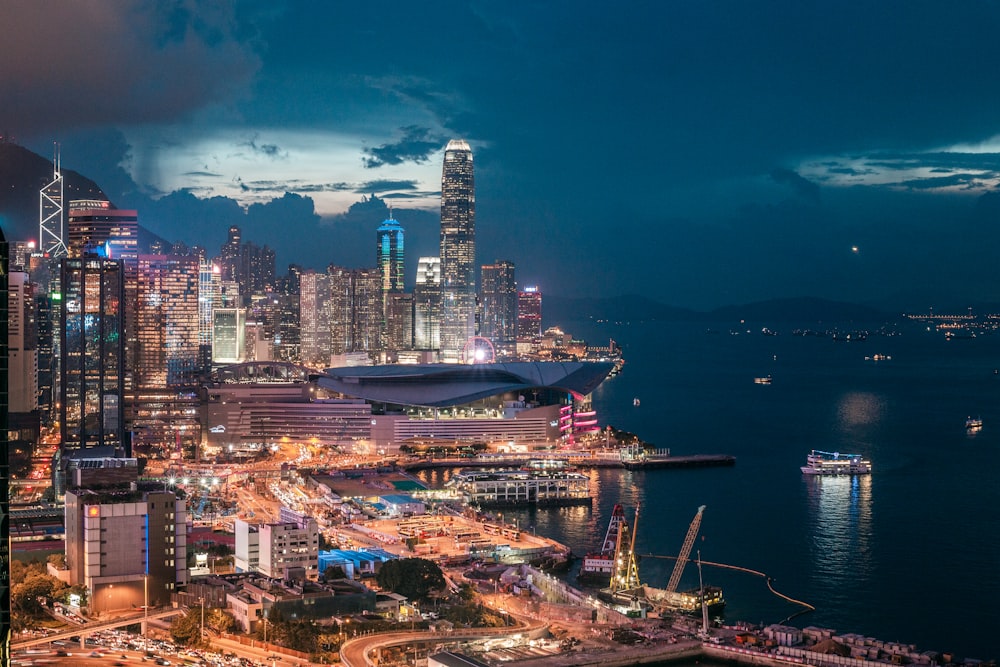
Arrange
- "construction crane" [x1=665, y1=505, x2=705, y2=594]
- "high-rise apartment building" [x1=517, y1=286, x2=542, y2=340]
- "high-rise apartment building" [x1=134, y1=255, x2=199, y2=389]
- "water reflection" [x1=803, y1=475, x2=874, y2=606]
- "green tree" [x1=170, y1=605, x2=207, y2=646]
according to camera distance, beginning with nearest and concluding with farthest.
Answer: "green tree" [x1=170, y1=605, x2=207, y2=646], "construction crane" [x1=665, y1=505, x2=705, y2=594], "water reflection" [x1=803, y1=475, x2=874, y2=606], "high-rise apartment building" [x1=134, y1=255, x2=199, y2=389], "high-rise apartment building" [x1=517, y1=286, x2=542, y2=340]

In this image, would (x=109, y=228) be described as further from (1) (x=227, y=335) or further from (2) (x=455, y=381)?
(2) (x=455, y=381)

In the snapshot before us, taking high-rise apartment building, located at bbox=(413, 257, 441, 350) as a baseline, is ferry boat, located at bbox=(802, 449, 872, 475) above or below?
below

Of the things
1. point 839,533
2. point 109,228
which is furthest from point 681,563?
point 109,228

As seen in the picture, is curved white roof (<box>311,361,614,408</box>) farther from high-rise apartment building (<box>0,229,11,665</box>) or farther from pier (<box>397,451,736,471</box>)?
high-rise apartment building (<box>0,229,11,665</box>)

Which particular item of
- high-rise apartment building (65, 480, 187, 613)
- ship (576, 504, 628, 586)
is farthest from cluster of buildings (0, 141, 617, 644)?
ship (576, 504, 628, 586)

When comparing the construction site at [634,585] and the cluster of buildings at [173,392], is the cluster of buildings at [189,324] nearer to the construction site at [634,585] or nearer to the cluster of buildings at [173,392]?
the cluster of buildings at [173,392]

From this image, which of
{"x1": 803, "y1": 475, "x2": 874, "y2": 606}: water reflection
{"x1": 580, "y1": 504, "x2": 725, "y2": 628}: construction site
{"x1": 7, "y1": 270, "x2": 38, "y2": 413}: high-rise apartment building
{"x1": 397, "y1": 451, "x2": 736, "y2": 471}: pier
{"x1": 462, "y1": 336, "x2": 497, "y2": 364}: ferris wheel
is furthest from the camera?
{"x1": 462, "y1": 336, "x2": 497, "y2": 364}: ferris wheel
